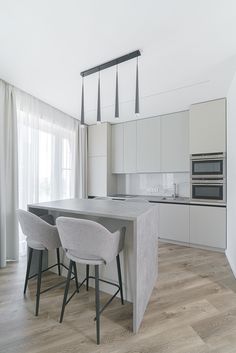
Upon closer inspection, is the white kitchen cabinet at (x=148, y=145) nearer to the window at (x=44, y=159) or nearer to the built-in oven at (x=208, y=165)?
the built-in oven at (x=208, y=165)

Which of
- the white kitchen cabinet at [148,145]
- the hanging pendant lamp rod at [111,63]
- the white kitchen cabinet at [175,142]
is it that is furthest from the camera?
the white kitchen cabinet at [148,145]

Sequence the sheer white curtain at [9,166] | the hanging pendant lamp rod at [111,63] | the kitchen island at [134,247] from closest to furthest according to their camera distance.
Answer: the kitchen island at [134,247], the hanging pendant lamp rod at [111,63], the sheer white curtain at [9,166]

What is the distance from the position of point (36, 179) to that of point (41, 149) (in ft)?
1.90

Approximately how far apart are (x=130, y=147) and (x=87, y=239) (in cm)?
333

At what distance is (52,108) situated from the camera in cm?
406

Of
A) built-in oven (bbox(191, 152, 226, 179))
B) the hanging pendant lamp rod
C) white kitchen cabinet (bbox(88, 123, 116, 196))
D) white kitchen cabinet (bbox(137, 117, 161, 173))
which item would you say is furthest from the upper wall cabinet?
white kitchen cabinet (bbox(88, 123, 116, 196))

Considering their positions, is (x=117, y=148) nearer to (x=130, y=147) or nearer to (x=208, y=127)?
(x=130, y=147)

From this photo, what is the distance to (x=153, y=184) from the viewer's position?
4.66m

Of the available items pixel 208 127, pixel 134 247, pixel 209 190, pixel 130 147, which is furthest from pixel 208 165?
pixel 134 247

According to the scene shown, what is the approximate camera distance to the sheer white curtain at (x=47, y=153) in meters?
3.43

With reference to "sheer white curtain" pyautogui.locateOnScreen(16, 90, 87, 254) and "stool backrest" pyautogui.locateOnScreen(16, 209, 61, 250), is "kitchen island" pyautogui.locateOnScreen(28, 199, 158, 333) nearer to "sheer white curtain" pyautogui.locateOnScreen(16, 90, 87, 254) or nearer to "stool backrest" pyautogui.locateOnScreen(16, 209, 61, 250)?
"stool backrest" pyautogui.locateOnScreen(16, 209, 61, 250)

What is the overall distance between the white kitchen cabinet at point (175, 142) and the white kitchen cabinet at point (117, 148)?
3.33 feet

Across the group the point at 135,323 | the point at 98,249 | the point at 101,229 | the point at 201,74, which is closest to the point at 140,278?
the point at 135,323

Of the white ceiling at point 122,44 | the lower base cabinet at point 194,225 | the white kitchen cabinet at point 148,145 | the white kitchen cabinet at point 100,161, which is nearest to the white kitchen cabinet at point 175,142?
→ the white kitchen cabinet at point 148,145
